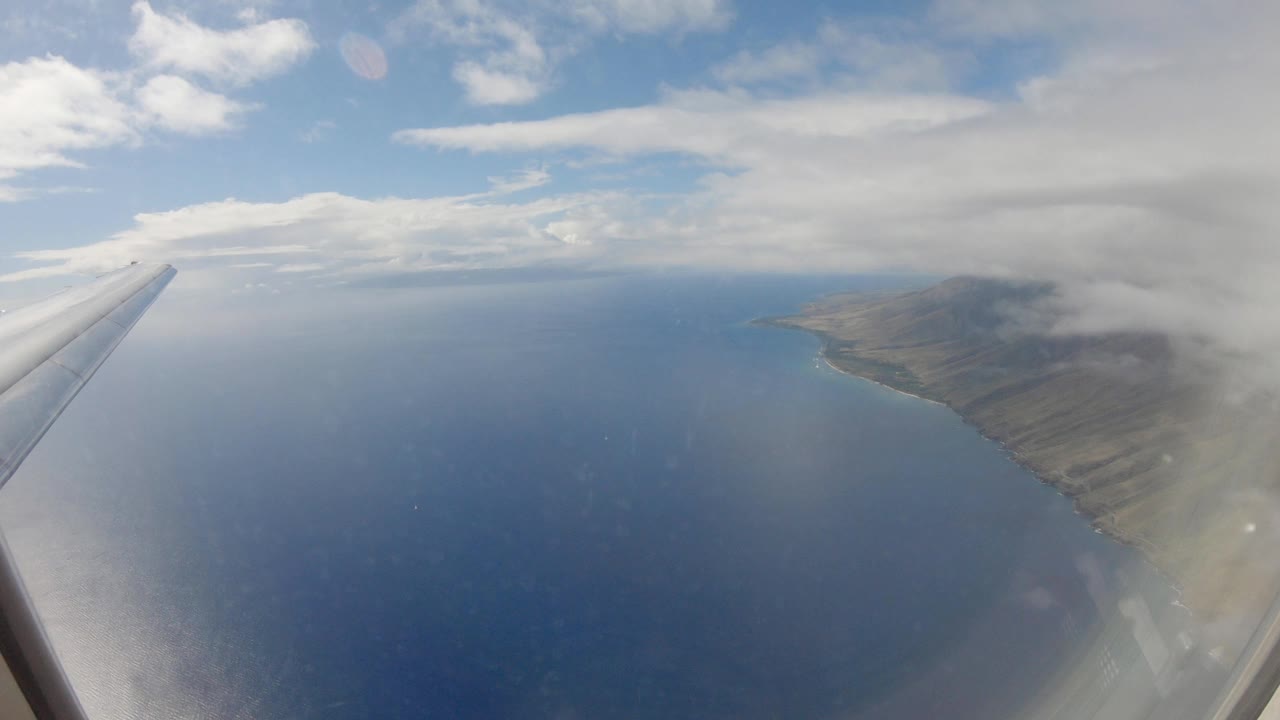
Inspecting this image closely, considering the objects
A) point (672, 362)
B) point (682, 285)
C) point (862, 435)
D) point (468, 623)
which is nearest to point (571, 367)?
point (672, 362)

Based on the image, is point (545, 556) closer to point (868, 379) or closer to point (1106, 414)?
point (1106, 414)

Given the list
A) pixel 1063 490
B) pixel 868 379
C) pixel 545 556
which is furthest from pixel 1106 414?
pixel 545 556

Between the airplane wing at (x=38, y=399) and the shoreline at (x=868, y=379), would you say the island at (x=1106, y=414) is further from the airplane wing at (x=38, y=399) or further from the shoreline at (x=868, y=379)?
the airplane wing at (x=38, y=399)

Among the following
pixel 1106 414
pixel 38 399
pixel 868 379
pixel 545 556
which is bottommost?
pixel 545 556

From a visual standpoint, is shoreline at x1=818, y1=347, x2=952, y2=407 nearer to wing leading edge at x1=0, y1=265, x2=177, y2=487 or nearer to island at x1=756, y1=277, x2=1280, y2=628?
island at x1=756, y1=277, x2=1280, y2=628

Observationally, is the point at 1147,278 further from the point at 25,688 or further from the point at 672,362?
the point at 25,688

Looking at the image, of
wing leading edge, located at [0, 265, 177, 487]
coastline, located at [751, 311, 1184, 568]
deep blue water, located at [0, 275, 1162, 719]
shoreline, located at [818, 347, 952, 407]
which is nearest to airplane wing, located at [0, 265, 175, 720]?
wing leading edge, located at [0, 265, 177, 487]
